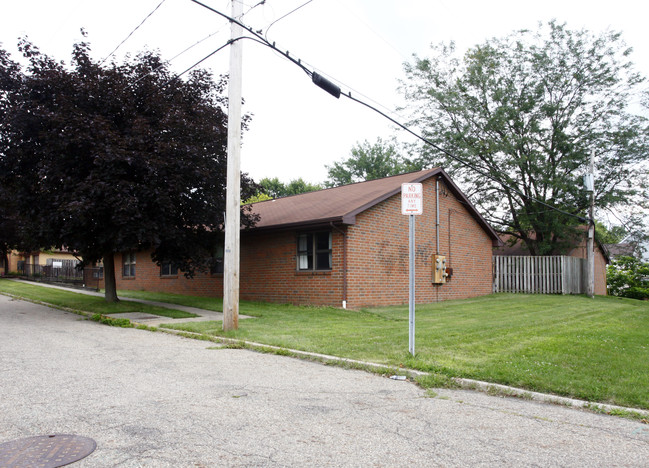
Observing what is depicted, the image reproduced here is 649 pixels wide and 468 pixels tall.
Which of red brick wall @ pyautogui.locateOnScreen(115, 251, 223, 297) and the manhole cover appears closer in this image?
the manhole cover

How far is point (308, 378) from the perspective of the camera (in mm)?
6734

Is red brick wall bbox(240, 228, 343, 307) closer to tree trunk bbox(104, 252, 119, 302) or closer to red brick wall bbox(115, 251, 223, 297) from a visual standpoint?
red brick wall bbox(115, 251, 223, 297)

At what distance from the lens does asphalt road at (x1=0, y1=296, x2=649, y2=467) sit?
3949 millimetres

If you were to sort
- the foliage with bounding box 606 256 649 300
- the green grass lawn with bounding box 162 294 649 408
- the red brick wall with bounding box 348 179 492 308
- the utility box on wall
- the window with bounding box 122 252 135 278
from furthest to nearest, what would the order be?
the foliage with bounding box 606 256 649 300 < the window with bounding box 122 252 135 278 < the utility box on wall < the red brick wall with bounding box 348 179 492 308 < the green grass lawn with bounding box 162 294 649 408

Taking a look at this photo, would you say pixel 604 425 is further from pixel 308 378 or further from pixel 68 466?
pixel 68 466

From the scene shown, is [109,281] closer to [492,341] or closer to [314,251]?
[314,251]

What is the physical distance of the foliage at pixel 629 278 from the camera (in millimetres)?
35125

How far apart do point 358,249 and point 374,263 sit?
1.05 meters

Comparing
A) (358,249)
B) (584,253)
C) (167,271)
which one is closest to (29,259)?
(167,271)

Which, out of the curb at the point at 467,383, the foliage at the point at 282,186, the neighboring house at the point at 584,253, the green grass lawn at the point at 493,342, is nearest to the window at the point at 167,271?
the green grass lawn at the point at 493,342

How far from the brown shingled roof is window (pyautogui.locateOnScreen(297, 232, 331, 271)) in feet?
2.33

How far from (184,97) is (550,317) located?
12.9m

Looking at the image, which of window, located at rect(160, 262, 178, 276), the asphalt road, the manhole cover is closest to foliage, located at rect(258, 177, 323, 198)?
window, located at rect(160, 262, 178, 276)

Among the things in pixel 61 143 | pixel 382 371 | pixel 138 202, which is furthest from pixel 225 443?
→ pixel 61 143
